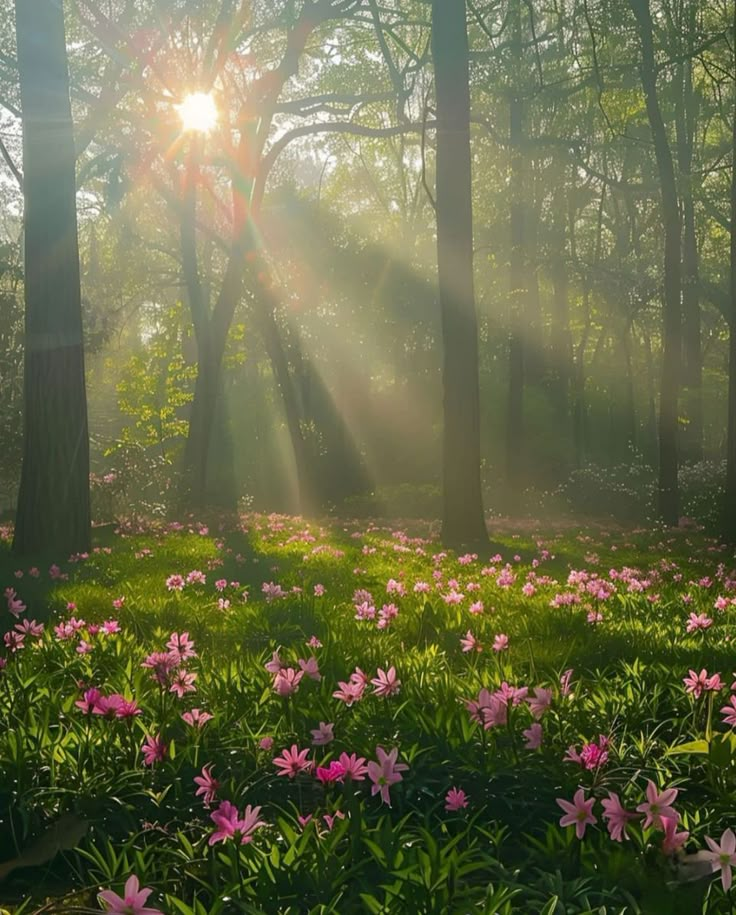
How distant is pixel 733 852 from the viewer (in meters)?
1.70

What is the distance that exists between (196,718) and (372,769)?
84 centimetres

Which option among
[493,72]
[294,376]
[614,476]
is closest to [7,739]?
[493,72]

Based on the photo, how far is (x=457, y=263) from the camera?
11.4m

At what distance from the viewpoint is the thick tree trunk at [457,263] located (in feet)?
37.5

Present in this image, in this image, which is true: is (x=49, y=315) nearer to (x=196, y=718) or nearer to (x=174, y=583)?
(x=174, y=583)

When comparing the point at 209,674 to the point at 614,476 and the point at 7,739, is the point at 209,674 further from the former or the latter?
the point at 614,476

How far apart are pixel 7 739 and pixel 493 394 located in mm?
30546

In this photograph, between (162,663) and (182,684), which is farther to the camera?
(182,684)

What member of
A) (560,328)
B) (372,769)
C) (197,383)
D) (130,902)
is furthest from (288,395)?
(130,902)

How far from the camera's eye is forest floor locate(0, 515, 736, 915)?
1.94m

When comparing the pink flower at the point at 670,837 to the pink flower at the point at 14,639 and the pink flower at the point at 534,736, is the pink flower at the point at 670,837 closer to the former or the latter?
the pink flower at the point at 534,736

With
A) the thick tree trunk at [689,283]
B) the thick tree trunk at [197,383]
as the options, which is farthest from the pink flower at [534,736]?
the thick tree trunk at [689,283]

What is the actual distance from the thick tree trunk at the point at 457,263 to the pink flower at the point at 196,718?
871cm

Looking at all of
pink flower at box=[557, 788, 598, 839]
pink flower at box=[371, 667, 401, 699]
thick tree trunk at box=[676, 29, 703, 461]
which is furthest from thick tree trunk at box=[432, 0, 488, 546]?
thick tree trunk at box=[676, 29, 703, 461]
